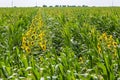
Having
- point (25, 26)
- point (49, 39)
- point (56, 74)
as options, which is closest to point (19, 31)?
point (49, 39)

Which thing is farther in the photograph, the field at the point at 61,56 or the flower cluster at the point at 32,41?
the flower cluster at the point at 32,41

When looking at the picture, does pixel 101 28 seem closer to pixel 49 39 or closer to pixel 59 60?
pixel 49 39

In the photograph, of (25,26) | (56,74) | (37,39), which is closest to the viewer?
(56,74)

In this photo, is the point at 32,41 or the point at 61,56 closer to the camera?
the point at 61,56

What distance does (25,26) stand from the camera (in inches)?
316

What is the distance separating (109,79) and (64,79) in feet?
1.60

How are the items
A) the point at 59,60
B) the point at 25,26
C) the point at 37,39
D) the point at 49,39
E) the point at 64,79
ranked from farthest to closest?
the point at 25,26, the point at 49,39, the point at 37,39, the point at 59,60, the point at 64,79

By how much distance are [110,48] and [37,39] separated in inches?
52.9

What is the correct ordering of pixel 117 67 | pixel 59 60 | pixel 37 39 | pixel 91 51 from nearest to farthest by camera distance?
pixel 117 67
pixel 59 60
pixel 91 51
pixel 37 39

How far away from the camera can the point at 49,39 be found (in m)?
6.10

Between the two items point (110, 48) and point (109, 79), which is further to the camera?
point (110, 48)

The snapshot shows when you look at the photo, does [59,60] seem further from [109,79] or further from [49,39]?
[49,39]

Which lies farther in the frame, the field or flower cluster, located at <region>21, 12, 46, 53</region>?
flower cluster, located at <region>21, 12, 46, 53</region>

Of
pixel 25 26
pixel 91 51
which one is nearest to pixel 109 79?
pixel 91 51
